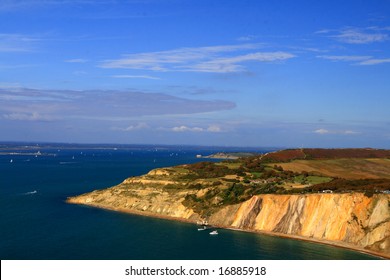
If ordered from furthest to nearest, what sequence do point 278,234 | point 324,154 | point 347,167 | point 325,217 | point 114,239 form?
point 324,154, point 347,167, point 278,234, point 325,217, point 114,239

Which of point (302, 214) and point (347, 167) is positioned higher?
point (347, 167)

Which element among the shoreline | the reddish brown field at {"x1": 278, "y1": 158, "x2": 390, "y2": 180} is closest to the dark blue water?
the shoreline

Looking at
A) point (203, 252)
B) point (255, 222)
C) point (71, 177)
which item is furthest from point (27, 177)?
point (203, 252)

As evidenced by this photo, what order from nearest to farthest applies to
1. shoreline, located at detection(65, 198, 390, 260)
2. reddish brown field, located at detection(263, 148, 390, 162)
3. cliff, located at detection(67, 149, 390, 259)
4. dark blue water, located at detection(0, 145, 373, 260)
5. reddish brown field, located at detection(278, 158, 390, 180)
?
1. dark blue water, located at detection(0, 145, 373, 260)
2. shoreline, located at detection(65, 198, 390, 260)
3. cliff, located at detection(67, 149, 390, 259)
4. reddish brown field, located at detection(278, 158, 390, 180)
5. reddish brown field, located at detection(263, 148, 390, 162)

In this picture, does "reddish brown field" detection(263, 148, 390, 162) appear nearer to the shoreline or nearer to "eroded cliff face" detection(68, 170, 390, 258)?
"eroded cliff face" detection(68, 170, 390, 258)

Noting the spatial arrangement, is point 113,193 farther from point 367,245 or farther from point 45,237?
point 367,245

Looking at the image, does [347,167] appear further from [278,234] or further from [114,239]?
[114,239]

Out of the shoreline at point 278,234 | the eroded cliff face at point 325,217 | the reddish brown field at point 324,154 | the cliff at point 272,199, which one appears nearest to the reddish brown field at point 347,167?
the cliff at point 272,199

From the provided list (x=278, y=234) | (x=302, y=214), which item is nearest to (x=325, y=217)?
(x=302, y=214)
